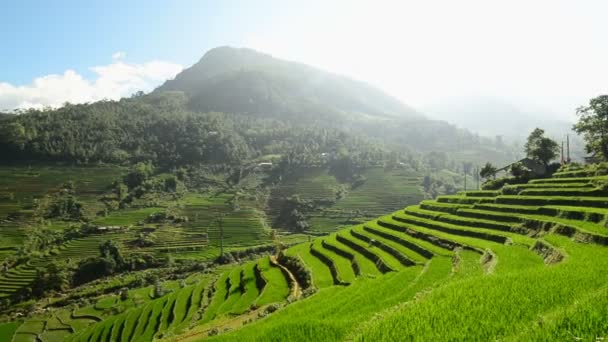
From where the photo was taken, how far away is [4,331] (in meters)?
52.8

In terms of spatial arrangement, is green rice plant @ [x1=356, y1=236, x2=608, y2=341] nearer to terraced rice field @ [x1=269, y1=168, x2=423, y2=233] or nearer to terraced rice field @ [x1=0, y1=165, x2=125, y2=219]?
terraced rice field @ [x1=269, y1=168, x2=423, y2=233]

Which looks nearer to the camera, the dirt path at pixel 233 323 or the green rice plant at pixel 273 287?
the dirt path at pixel 233 323

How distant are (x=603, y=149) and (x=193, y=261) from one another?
207 feet

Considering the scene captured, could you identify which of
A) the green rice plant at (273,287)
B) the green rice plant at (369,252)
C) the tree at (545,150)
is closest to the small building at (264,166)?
the green rice plant at (369,252)

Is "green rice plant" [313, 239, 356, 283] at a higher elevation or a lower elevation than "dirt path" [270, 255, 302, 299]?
higher

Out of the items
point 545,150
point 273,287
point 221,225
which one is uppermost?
point 545,150

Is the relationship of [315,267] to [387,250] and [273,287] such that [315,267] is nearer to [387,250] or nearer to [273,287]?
[273,287]

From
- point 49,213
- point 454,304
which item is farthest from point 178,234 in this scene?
point 454,304

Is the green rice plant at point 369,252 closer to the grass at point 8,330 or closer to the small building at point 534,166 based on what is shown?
the small building at point 534,166

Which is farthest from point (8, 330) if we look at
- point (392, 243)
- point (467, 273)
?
point (467, 273)

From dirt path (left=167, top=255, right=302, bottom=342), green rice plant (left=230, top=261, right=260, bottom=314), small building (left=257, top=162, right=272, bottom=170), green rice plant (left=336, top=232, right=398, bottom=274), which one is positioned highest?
small building (left=257, top=162, right=272, bottom=170)

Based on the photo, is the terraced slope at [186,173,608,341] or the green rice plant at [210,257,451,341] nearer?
the terraced slope at [186,173,608,341]

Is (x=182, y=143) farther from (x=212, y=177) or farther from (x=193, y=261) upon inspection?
(x=193, y=261)

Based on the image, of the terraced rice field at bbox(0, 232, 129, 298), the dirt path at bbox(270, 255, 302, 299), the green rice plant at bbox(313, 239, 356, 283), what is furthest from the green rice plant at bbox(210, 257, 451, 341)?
the terraced rice field at bbox(0, 232, 129, 298)
